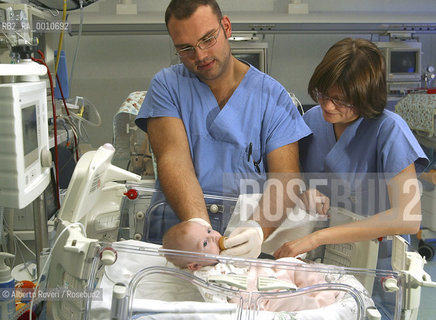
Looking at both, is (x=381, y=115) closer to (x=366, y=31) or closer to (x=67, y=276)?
(x=67, y=276)

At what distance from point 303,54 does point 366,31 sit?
0.69m

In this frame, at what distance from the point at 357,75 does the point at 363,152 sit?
0.27 meters

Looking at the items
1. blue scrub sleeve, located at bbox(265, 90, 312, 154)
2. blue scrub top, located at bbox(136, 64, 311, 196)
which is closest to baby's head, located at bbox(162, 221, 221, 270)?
blue scrub top, located at bbox(136, 64, 311, 196)

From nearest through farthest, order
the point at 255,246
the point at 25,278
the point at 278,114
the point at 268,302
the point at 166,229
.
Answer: the point at 268,302 < the point at 255,246 < the point at 166,229 < the point at 278,114 < the point at 25,278

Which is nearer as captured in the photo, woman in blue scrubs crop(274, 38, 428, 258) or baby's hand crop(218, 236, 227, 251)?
baby's hand crop(218, 236, 227, 251)

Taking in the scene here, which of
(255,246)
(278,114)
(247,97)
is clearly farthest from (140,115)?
(255,246)

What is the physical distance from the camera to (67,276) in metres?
1.16

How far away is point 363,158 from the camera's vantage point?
5.28ft

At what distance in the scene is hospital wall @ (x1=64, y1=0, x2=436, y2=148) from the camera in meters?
4.75

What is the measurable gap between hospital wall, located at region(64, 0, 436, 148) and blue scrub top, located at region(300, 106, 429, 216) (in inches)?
130

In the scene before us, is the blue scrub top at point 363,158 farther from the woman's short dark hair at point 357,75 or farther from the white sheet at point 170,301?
Result: the white sheet at point 170,301

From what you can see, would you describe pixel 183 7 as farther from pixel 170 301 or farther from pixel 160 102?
pixel 170 301

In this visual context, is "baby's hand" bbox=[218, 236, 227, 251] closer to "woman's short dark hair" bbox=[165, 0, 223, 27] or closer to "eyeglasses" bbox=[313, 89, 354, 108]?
"eyeglasses" bbox=[313, 89, 354, 108]

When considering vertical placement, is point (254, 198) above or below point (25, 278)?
above
